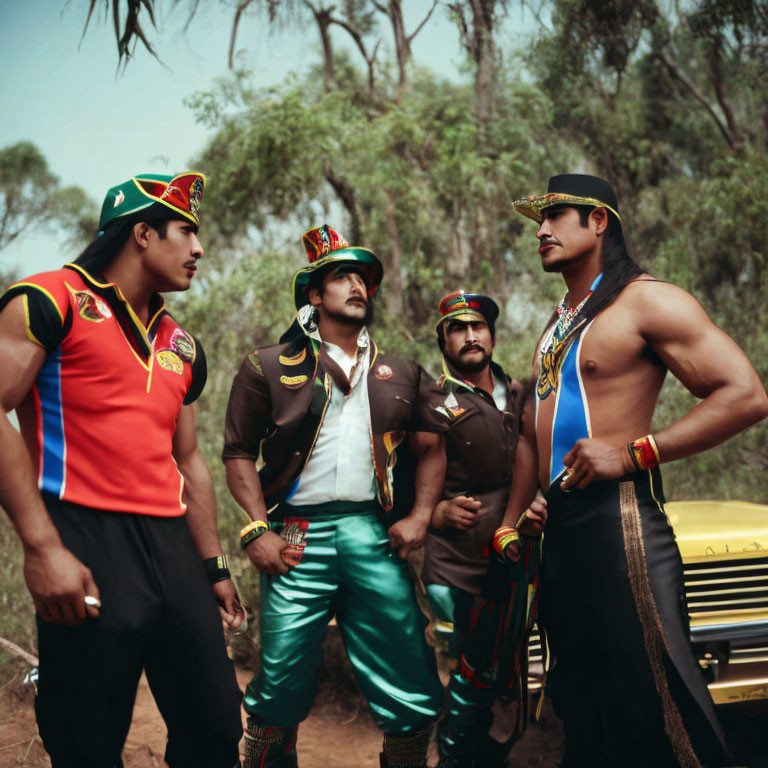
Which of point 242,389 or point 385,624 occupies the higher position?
point 242,389

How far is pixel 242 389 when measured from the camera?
3.52 m

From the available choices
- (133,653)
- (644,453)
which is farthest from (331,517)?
(644,453)

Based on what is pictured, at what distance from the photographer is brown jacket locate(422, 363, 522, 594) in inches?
169

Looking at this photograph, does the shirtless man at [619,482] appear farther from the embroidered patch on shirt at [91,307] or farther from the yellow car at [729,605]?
the embroidered patch on shirt at [91,307]

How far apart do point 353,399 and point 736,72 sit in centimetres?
1375

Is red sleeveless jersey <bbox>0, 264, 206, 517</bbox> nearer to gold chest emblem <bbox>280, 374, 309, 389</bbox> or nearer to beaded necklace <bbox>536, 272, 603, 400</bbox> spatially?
gold chest emblem <bbox>280, 374, 309, 389</bbox>

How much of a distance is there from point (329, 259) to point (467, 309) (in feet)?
4.18


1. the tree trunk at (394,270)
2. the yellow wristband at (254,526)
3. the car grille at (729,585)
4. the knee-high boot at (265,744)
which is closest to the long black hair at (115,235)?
the yellow wristband at (254,526)

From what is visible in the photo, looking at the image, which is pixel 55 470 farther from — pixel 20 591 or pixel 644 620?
pixel 20 591

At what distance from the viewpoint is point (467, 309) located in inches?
181

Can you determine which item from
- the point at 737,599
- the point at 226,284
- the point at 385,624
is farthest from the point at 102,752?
the point at 226,284

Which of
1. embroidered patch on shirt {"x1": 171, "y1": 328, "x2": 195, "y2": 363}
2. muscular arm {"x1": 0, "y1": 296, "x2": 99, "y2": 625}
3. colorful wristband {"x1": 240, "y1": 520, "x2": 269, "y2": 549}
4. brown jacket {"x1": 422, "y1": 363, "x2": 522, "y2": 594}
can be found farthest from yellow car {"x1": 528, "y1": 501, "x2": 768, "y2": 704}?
muscular arm {"x1": 0, "y1": 296, "x2": 99, "y2": 625}

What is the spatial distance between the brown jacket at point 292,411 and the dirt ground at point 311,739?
81.0 inches

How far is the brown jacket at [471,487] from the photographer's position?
14.1 ft
